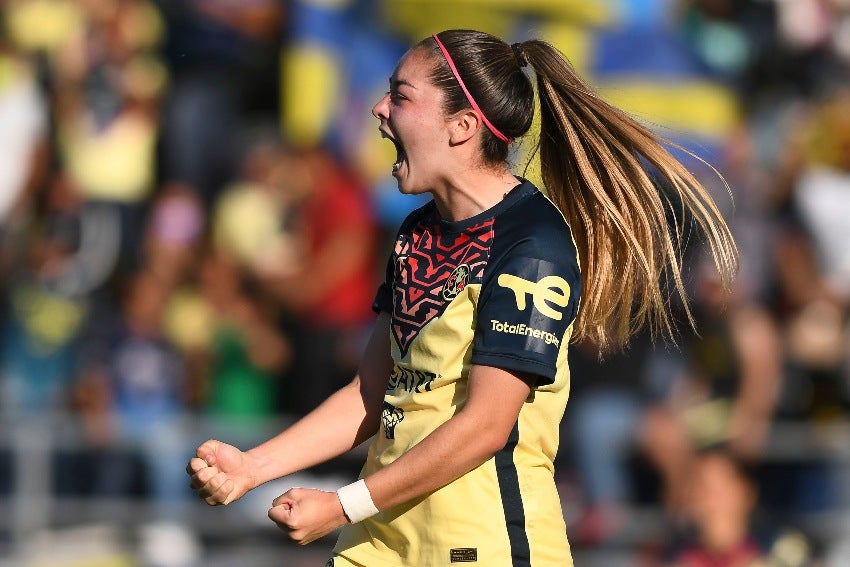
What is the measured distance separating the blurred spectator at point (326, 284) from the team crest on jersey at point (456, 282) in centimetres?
504

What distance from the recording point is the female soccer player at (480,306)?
3.42m

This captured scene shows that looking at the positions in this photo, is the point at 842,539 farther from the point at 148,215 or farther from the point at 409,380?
the point at 409,380

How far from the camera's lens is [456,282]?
11.6ft

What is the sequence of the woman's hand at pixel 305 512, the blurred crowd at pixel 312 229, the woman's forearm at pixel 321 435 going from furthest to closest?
1. the blurred crowd at pixel 312 229
2. the woman's forearm at pixel 321 435
3. the woman's hand at pixel 305 512

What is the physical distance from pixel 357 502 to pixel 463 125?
3.11ft

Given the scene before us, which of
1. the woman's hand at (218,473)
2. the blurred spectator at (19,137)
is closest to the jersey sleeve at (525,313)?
the woman's hand at (218,473)

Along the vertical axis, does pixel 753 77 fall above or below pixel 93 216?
above

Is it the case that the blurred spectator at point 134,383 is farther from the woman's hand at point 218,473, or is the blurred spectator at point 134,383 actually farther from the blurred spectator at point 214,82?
the woman's hand at point 218,473

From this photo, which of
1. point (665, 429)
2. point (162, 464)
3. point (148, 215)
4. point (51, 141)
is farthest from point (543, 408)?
point (51, 141)

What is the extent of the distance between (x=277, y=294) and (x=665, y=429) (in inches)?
95.8

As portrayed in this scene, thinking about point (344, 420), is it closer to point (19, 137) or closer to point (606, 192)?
point (606, 192)

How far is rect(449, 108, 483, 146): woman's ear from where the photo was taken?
3.61 metres

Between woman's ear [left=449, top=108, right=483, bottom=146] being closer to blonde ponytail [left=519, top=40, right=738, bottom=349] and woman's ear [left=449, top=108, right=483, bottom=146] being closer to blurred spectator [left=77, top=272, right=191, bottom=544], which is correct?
blonde ponytail [left=519, top=40, right=738, bottom=349]

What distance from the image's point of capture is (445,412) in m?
3.54
